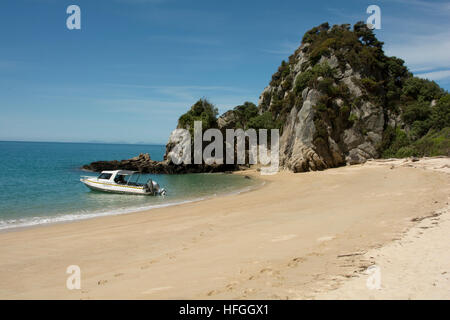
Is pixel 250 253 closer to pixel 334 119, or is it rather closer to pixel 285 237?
pixel 285 237

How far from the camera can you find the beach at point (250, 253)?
5754mm

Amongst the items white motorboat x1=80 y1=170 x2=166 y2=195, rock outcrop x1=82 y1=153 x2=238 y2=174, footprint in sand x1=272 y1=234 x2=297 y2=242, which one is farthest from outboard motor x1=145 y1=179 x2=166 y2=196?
rock outcrop x1=82 y1=153 x2=238 y2=174

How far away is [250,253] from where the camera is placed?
27.3 ft

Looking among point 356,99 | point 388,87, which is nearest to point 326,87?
point 356,99

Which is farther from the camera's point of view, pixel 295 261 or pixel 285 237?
pixel 285 237

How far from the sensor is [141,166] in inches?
1940

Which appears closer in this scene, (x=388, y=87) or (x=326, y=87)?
(x=326, y=87)

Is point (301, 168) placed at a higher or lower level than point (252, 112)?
lower

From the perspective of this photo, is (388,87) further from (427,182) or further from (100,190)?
(100,190)

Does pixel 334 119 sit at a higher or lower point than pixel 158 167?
higher

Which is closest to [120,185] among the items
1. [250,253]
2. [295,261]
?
[250,253]

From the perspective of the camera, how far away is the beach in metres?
5.75

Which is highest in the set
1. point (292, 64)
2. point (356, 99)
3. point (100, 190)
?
point (292, 64)
